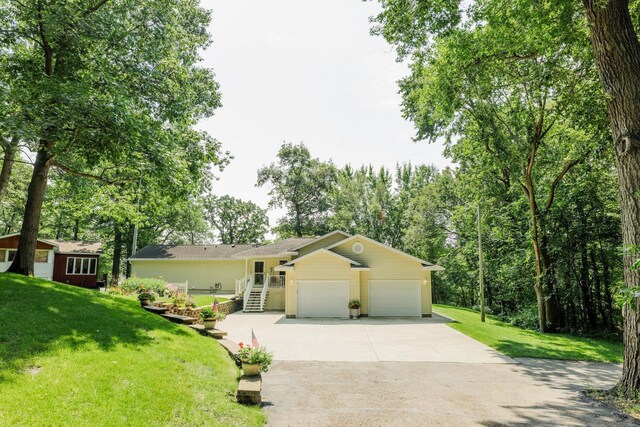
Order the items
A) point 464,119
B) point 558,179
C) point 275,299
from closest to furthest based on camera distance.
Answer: point 558,179 → point 464,119 → point 275,299

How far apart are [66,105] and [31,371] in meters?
6.05

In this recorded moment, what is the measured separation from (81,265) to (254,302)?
15.6 metres

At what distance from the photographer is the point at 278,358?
31.6ft

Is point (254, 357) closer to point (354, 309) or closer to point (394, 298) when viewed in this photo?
point (354, 309)

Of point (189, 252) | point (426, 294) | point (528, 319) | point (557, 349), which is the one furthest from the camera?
point (189, 252)

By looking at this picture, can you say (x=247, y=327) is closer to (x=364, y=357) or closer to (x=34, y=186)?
(x=364, y=357)

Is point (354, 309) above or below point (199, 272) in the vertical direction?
below

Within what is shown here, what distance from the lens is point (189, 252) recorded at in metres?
28.8

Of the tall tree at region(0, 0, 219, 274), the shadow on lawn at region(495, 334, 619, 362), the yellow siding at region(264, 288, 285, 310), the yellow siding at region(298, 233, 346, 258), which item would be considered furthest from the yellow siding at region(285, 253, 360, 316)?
the tall tree at region(0, 0, 219, 274)

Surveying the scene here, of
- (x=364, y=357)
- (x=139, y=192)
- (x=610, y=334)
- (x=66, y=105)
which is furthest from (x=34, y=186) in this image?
(x=610, y=334)

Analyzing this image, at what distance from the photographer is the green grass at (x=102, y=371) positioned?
4.04 m

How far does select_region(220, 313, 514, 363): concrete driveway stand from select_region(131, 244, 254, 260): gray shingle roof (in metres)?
10.8

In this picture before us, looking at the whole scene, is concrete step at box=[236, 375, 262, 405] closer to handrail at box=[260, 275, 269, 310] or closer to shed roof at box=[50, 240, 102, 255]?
handrail at box=[260, 275, 269, 310]

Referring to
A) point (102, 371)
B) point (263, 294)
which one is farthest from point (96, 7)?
point (263, 294)
